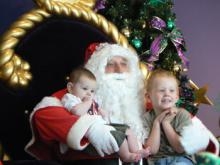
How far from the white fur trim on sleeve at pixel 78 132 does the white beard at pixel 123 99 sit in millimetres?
355

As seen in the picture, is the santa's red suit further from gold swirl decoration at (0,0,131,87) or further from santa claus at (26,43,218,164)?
gold swirl decoration at (0,0,131,87)

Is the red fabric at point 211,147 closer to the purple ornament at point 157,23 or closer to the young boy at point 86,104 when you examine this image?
the young boy at point 86,104

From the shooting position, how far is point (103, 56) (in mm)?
2176

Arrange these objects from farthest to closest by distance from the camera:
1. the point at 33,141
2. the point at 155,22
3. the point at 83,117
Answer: the point at 155,22 < the point at 33,141 < the point at 83,117

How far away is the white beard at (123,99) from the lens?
203cm

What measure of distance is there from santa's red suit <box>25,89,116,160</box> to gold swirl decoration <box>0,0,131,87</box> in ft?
0.95

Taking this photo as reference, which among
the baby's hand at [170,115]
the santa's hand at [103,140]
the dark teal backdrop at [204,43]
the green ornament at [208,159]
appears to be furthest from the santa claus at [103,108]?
the dark teal backdrop at [204,43]

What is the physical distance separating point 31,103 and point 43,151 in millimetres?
297

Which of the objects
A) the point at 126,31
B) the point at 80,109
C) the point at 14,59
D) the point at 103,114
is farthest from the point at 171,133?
the point at 126,31

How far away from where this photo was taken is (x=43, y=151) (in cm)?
188

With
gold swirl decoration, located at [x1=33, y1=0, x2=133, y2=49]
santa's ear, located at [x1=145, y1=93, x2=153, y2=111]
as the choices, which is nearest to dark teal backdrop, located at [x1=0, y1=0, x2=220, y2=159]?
gold swirl decoration, located at [x1=33, y1=0, x2=133, y2=49]

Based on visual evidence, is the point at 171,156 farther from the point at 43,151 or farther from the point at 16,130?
the point at 16,130

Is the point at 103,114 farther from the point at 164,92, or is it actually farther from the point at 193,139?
the point at 193,139

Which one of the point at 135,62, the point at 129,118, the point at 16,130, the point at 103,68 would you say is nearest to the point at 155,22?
the point at 135,62
